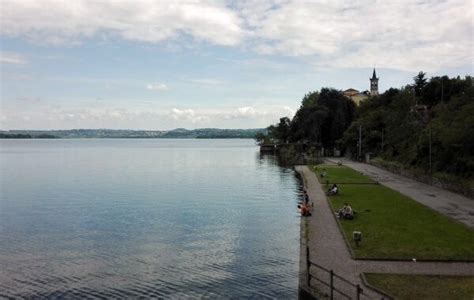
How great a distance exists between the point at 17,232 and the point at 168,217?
12.6 metres

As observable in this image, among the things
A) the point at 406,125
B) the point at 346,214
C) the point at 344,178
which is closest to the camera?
the point at 346,214

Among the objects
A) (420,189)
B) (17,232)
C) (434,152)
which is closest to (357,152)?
(434,152)

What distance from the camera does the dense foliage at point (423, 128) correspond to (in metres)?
53.0

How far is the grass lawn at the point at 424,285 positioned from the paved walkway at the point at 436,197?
1366 cm

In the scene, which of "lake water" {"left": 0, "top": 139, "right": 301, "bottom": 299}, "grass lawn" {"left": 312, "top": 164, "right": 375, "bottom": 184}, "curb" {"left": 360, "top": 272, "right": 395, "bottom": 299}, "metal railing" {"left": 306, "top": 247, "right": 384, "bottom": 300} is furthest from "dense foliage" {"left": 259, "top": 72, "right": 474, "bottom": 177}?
"metal railing" {"left": 306, "top": 247, "right": 384, "bottom": 300}

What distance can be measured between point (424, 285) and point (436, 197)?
3027 centimetres

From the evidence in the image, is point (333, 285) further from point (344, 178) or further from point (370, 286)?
point (344, 178)

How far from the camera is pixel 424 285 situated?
20.7 m

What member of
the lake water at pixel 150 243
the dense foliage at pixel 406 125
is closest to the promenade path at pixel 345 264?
the lake water at pixel 150 243

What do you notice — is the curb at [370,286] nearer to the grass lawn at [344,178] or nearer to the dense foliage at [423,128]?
the dense foliage at [423,128]

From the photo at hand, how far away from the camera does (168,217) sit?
1719 inches

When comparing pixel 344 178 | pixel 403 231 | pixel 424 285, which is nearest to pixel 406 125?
pixel 344 178

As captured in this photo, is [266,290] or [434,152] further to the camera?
[434,152]

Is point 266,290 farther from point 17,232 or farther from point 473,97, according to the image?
point 473,97
